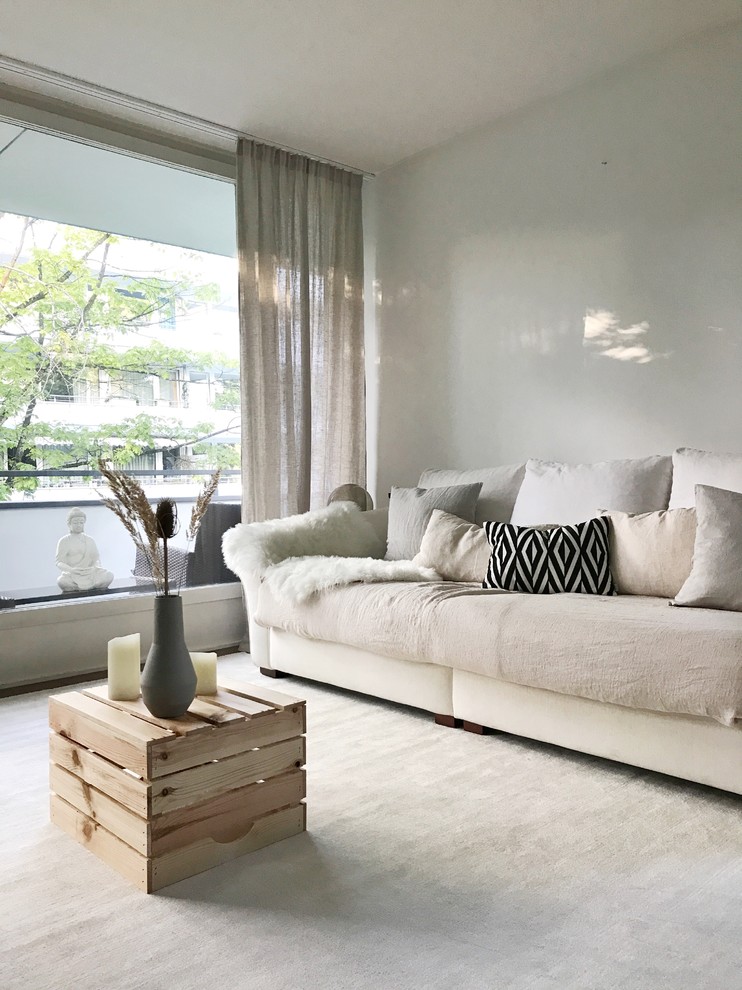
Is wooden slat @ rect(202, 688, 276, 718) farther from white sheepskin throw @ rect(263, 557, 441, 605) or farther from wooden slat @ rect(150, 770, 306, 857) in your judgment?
white sheepskin throw @ rect(263, 557, 441, 605)

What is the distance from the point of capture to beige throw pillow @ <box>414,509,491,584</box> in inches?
131

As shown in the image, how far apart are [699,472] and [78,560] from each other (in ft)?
8.96

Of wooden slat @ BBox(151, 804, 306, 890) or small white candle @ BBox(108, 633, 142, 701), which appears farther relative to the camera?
small white candle @ BBox(108, 633, 142, 701)

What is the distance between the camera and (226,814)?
194 cm

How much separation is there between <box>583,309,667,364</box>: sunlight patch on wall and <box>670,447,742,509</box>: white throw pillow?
1.92 feet

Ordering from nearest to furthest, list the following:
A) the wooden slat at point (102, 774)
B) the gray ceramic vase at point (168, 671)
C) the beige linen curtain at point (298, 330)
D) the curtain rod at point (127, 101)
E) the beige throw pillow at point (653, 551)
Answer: the wooden slat at point (102, 774), the gray ceramic vase at point (168, 671), the beige throw pillow at point (653, 551), the curtain rod at point (127, 101), the beige linen curtain at point (298, 330)

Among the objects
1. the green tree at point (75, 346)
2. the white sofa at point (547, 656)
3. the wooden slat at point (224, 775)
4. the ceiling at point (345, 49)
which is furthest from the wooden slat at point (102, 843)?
the ceiling at point (345, 49)

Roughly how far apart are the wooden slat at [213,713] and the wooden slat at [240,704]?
0.02 meters

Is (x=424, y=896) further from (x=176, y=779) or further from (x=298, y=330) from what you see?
(x=298, y=330)

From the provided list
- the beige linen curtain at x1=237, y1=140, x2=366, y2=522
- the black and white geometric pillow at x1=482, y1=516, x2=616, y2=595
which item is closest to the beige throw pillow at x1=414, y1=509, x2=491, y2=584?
the black and white geometric pillow at x1=482, y1=516, x2=616, y2=595

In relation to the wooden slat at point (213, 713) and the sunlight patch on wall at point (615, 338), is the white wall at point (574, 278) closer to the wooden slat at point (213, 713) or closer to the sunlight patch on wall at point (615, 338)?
the sunlight patch on wall at point (615, 338)

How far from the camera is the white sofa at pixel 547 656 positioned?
88.4 inches

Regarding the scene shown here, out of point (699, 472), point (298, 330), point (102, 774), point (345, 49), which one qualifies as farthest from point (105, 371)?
point (699, 472)

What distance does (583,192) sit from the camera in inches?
151
